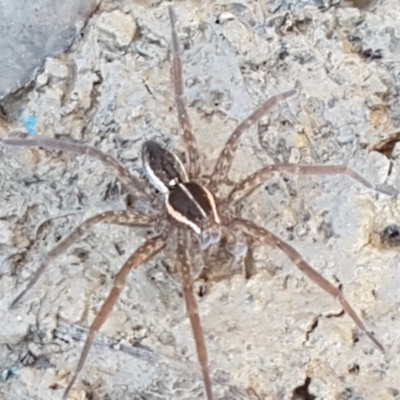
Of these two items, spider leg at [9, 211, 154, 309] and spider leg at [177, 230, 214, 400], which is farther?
spider leg at [9, 211, 154, 309]

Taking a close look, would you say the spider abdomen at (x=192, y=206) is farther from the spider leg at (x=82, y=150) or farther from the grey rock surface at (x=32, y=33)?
the grey rock surface at (x=32, y=33)

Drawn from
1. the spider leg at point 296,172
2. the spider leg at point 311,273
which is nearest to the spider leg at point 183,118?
the spider leg at point 296,172

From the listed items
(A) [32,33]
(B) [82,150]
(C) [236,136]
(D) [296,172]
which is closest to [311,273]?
(D) [296,172]

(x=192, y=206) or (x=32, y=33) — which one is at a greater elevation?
(x=32, y=33)

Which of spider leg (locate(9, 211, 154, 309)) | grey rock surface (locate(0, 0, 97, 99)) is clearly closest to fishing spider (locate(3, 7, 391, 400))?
spider leg (locate(9, 211, 154, 309))

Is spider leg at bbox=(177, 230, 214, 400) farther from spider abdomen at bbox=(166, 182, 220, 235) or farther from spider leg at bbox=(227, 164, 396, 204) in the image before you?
spider leg at bbox=(227, 164, 396, 204)

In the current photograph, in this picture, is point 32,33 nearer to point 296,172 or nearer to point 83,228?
point 83,228
